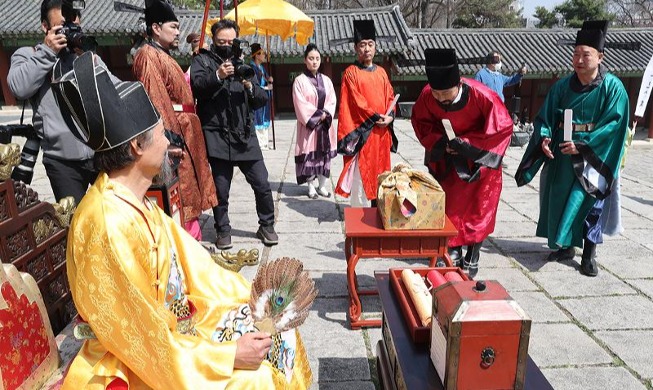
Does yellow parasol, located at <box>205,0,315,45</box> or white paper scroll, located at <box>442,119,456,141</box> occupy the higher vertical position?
yellow parasol, located at <box>205,0,315,45</box>

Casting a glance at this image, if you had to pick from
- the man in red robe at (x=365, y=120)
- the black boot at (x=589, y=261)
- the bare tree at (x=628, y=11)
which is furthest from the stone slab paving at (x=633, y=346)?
the bare tree at (x=628, y=11)

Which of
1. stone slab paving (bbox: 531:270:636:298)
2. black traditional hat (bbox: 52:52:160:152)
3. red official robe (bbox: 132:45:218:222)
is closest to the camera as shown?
black traditional hat (bbox: 52:52:160:152)

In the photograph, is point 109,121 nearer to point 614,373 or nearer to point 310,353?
point 310,353

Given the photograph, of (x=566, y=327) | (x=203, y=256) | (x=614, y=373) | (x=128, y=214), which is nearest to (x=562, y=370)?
(x=614, y=373)

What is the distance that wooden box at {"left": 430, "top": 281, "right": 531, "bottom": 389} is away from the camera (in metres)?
1.55

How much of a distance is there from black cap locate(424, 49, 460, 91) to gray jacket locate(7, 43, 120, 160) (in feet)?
7.69

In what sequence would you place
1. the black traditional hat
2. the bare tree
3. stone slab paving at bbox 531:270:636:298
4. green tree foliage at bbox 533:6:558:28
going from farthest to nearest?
the bare tree
green tree foliage at bbox 533:6:558:28
stone slab paving at bbox 531:270:636:298
the black traditional hat

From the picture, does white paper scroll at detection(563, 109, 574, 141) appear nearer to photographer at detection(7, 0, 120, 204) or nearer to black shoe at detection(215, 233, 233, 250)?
black shoe at detection(215, 233, 233, 250)

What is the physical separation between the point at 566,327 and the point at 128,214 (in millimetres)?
2915

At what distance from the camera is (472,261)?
3.99 meters

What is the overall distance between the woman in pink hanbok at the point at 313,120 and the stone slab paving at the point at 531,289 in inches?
16.8

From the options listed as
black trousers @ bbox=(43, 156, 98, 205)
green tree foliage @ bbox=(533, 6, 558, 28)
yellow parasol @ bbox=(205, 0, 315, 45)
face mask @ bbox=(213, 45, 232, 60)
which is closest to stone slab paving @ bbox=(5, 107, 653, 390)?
black trousers @ bbox=(43, 156, 98, 205)

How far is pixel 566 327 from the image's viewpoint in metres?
3.18

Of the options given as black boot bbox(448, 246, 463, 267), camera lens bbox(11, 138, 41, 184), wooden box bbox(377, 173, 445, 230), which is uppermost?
camera lens bbox(11, 138, 41, 184)
